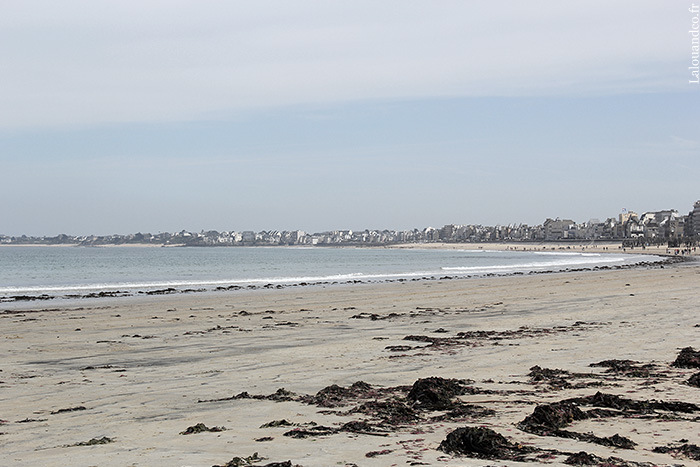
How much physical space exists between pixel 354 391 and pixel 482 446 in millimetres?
2806

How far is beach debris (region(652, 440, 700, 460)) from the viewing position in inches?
196

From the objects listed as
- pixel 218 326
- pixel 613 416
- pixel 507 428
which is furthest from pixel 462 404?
pixel 218 326

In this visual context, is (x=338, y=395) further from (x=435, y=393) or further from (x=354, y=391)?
(x=435, y=393)

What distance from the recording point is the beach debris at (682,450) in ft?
16.4

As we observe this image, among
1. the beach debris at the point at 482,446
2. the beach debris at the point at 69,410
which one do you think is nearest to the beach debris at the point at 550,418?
the beach debris at the point at 482,446

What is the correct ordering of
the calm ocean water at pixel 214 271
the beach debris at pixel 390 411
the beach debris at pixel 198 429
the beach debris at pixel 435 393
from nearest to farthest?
the beach debris at pixel 198 429 → the beach debris at pixel 390 411 → the beach debris at pixel 435 393 → the calm ocean water at pixel 214 271

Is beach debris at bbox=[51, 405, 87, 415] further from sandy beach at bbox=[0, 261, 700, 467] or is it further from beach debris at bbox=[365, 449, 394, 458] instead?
beach debris at bbox=[365, 449, 394, 458]

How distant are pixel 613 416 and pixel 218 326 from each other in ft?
37.8

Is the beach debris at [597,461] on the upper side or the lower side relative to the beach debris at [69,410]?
upper

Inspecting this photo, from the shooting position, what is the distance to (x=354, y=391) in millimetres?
7730

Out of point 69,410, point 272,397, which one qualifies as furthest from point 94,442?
point 272,397

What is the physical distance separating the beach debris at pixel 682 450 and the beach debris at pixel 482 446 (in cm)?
98

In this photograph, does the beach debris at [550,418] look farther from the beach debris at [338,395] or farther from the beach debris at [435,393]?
the beach debris at [338,395]

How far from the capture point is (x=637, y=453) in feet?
16.7
